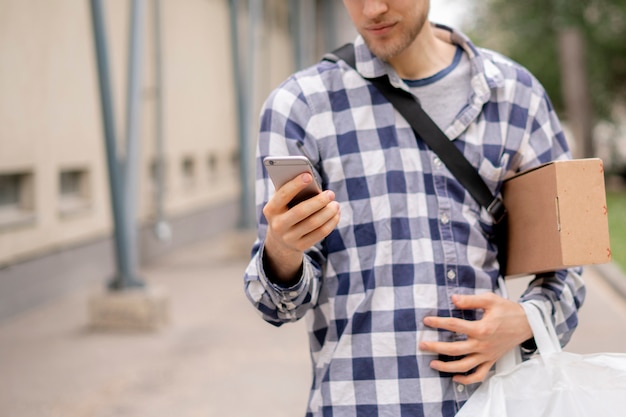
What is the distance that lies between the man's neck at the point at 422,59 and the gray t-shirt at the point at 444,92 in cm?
3

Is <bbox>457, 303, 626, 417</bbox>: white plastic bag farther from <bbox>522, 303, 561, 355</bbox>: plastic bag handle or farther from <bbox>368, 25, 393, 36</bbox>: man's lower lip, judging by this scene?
<bbox>368, 25, 393, 36</bbox>: man's lower lip

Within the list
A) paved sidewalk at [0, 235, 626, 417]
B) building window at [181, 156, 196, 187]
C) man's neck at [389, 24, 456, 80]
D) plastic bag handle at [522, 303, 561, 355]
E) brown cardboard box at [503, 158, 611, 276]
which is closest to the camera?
brown cardboard box at [503, 158, 611, 276]

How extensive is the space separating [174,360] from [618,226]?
8363 mm

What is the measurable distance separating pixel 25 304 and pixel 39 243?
27.0 inches

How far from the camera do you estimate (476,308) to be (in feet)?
5.63

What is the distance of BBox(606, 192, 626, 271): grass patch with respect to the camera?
10.1 metres

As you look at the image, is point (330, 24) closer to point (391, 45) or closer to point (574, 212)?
point (391, 45)

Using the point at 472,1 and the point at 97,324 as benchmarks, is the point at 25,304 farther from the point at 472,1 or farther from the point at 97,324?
the point at 472,1

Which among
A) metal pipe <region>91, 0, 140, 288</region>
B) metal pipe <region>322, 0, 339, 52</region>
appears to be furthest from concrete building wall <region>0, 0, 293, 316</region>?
metal pipe <region>322, 0, 339, 52</region>

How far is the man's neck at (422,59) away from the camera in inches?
73.6

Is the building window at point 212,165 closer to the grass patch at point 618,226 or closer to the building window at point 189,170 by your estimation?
the building window at point 189,170

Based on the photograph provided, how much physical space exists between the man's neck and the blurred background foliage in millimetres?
15359

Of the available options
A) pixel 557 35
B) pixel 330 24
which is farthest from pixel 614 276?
pixel 330 24

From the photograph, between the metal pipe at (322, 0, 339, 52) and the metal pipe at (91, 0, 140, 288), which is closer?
the metal pipe at (91, 0, 140, 288)
